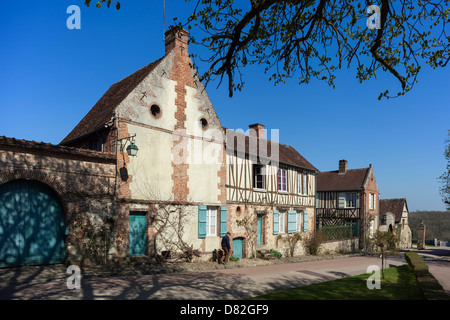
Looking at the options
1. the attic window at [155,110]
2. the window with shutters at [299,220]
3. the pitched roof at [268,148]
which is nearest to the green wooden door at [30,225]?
the attic window at [155,110]

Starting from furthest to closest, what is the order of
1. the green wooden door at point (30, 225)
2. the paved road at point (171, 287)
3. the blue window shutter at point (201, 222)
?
the blue window shutter at point (201, 222) < the green wooden door at point (30, 225) < the paved road at point (171, 287)

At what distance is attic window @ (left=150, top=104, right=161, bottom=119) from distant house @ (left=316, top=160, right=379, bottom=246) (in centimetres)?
1842

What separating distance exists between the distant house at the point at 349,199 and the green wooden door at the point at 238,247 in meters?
12.4

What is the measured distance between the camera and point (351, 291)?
30.4 ft

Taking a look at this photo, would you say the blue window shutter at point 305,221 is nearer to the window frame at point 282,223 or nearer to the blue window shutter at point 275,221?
the window frame at point 282,223

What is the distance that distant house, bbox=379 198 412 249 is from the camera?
112 feet

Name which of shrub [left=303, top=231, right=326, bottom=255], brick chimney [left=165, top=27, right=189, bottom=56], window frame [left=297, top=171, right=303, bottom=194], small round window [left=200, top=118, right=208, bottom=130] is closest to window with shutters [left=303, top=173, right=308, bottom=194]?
window frame [left=297, top=171, right=303, bottom=194]

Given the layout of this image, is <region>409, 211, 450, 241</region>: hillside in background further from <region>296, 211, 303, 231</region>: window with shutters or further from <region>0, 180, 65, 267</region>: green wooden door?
<region>0, 180, 65, 267</region>: green wooden door

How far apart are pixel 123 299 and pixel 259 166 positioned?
39.6 ft

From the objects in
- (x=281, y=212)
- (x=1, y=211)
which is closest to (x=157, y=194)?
(x=1, y=211)

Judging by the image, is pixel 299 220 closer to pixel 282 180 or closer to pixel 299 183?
pixel 299 183

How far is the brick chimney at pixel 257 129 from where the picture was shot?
21672 mm

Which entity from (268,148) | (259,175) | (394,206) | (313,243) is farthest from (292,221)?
(394,206)

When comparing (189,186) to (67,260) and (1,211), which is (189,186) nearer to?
(67,260)
